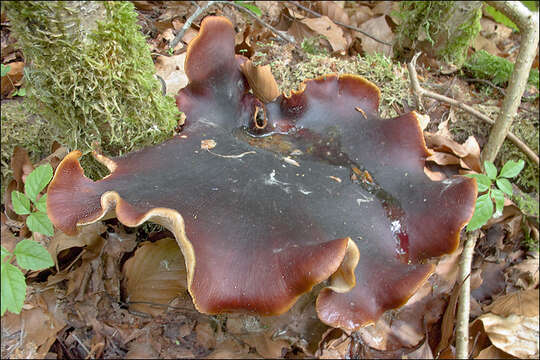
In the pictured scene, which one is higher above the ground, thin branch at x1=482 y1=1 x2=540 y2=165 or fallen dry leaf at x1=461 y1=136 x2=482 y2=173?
thin branch at x1=482 y1=1 x2=540 y2=165

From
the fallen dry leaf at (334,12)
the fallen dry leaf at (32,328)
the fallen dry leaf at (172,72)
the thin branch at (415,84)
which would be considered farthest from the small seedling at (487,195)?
the fallen dry leaf at (334,12)

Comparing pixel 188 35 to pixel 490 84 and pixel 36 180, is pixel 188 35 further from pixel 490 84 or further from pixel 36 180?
pixel 490 84

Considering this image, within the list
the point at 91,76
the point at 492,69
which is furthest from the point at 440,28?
the point at 91,76

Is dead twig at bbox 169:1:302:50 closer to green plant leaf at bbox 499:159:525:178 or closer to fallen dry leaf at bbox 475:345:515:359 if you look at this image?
green plant leaf at bbox 499:159:525:178

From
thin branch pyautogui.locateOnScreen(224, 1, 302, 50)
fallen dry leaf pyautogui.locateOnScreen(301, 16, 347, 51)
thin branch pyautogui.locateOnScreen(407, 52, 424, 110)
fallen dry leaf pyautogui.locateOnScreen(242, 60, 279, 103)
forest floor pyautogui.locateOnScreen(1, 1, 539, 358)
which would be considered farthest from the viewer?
fallen dry leaf pyautogui.locateOnScreen(301, 16, 347, 51)

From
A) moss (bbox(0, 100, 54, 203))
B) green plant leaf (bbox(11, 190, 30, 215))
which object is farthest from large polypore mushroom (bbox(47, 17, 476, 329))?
moss (bbox(0, 100, 54, 203))

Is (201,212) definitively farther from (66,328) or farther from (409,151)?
(66,328)

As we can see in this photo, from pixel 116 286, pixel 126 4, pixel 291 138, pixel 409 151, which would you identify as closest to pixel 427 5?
pixel 409 151

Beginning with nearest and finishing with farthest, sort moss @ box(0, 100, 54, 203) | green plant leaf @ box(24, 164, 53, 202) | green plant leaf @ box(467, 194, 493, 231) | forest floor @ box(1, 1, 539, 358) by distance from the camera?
green plant leaf @ box(24, 164, 53, 202), green plant leaf @ box(467, 194, 493, 231), forest floor @ box(1, 1, 539, 358), moss @ box(0, 100, 54, 203)
